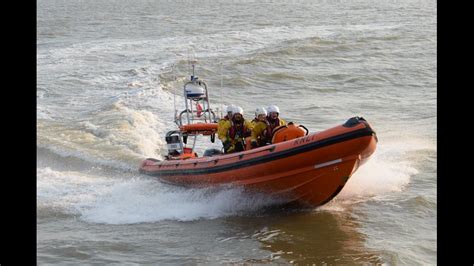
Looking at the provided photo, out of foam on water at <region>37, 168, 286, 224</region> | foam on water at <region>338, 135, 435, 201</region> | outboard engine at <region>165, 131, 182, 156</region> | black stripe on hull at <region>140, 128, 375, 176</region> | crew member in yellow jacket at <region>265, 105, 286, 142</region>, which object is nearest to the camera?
black stripe on hull at <region>140, 128, 375, 176</region>

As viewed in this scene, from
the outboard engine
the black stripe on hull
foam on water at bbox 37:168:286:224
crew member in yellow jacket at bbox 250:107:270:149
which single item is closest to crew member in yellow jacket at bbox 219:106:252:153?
crew member in yellow jacket at bbox 250:107:270:149

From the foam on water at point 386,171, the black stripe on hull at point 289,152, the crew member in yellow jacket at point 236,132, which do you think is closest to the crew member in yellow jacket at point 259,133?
the crew member in yellow jacket at point 236,132

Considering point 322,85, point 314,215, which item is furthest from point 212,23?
point 314,215

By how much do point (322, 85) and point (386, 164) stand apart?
240 inches

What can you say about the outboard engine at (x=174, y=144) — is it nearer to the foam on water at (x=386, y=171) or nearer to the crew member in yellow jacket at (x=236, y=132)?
the crew member in yellow jacket at (x=236, y=132)

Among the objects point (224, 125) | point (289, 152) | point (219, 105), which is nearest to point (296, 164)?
point (289, 152)

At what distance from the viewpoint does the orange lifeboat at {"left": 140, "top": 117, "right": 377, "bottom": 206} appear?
7.01 meters

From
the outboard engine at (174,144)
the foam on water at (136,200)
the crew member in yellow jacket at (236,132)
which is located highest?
the crew member in yellow jacket at (236,132)

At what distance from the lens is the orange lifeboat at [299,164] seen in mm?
7008

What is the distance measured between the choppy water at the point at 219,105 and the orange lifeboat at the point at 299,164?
0.23 metres

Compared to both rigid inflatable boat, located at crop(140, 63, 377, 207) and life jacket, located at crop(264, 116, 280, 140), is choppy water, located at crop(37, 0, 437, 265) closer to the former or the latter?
rigid inflatable boat, located at crop(140, 63, 377, 207)

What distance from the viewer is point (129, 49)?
19.3 metres

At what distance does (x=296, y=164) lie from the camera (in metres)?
7.28
